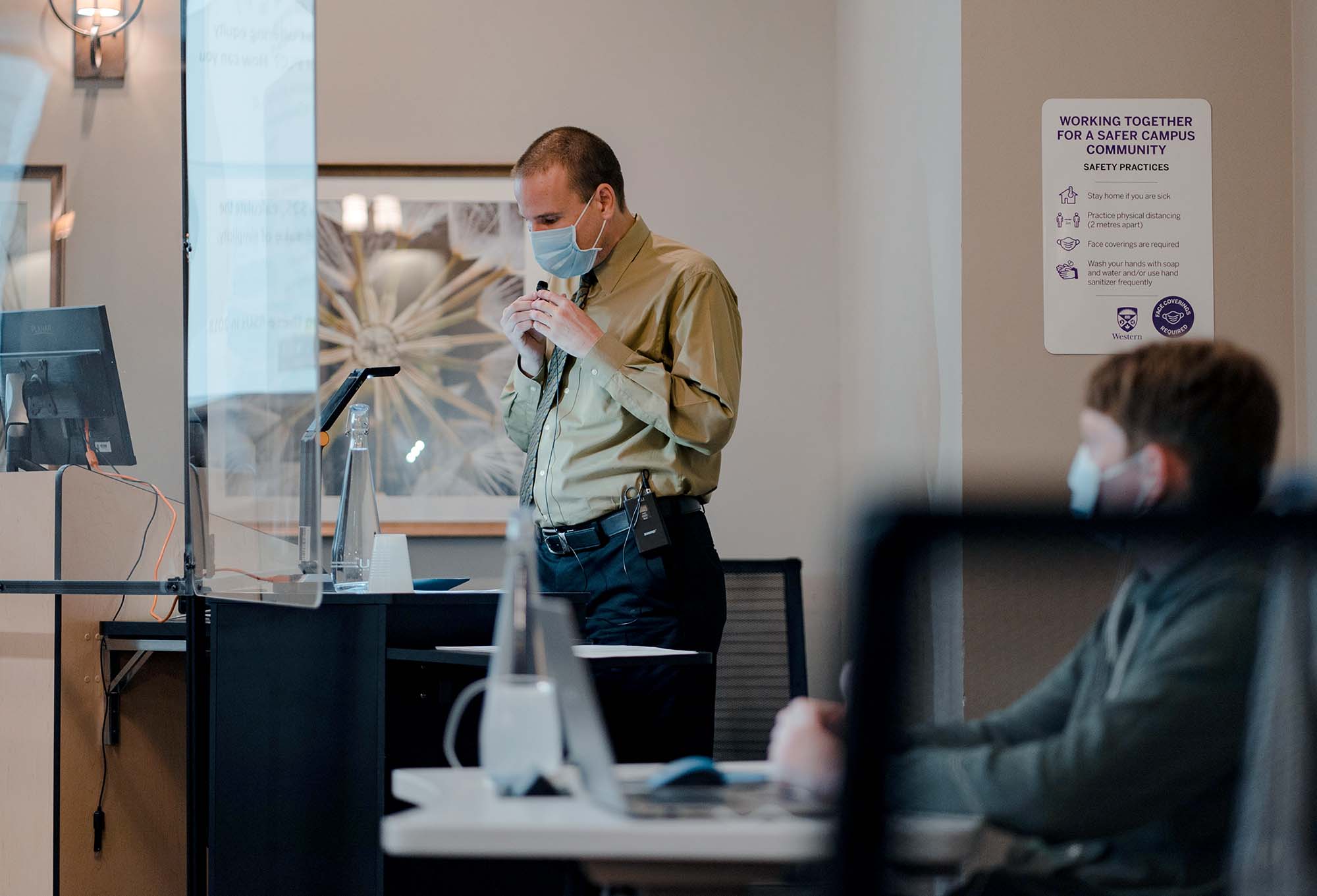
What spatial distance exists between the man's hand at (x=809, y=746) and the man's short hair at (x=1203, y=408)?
1.00 feet

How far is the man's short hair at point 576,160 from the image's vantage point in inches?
96.8

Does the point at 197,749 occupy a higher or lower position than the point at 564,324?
lower

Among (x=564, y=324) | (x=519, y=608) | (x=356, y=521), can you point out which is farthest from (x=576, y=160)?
(x=519, y=608)

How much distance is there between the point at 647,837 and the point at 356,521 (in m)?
1.58

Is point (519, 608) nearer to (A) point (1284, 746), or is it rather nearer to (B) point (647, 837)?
(B) point (647, 837)

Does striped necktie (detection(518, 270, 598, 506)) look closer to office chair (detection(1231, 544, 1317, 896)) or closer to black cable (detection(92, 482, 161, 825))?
black cable (detection(92, 482, 161, 825))

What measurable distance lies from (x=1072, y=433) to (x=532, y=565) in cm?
153

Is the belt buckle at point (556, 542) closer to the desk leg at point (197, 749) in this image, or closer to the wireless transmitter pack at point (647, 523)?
the wireless transmitter pack at point (647, 523)

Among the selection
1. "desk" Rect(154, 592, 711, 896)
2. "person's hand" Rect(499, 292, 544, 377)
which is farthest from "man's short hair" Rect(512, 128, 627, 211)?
"desk" Rect(154, 592, 711, 896)

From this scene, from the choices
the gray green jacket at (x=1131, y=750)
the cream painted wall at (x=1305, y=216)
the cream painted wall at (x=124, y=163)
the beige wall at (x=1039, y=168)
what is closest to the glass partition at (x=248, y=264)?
the cream painted wall at (x=124, y=163)

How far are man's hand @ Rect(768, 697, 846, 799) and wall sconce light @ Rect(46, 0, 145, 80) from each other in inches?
127

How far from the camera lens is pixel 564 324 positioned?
2377 mm

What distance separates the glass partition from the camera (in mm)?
1963

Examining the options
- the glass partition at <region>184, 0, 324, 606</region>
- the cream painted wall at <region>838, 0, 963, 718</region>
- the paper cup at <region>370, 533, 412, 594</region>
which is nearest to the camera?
the glass partition at <region>184, 0, 324, 606</region>
